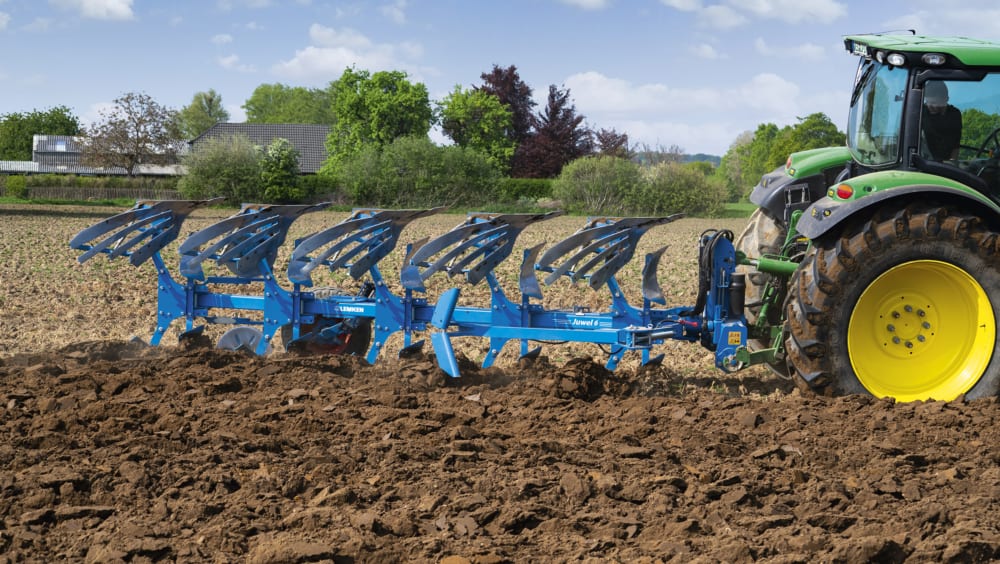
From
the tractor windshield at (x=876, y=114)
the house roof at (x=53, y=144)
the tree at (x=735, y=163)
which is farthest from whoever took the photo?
the tree at (x=735, y=163)

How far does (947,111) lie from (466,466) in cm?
352

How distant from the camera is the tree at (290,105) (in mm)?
82438

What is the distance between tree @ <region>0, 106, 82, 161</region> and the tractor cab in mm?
Answer: 82540

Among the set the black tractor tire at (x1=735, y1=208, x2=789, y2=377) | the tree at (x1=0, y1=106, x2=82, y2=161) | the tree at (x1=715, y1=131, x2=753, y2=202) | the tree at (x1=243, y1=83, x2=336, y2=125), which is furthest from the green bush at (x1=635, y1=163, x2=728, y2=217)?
the tree at (x1=0, y1=106, x2=82, y2=161)

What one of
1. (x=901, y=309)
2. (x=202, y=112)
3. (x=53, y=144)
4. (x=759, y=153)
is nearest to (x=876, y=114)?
(x=901, y=309)

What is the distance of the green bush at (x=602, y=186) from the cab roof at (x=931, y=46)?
97.8ft

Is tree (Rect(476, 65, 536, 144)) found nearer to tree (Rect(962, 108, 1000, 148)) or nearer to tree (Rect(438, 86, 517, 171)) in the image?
tree (Rect(438, 86, 517, 171))

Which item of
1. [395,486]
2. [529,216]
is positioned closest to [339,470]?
[395,486]

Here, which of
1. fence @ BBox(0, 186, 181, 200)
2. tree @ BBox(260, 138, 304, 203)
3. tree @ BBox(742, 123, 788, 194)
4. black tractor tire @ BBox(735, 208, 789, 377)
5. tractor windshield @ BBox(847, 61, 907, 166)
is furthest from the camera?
tree @ BBox(742, 123, 788, 194)

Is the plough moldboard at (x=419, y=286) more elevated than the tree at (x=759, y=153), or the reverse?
the tree at (x=759, y=153)

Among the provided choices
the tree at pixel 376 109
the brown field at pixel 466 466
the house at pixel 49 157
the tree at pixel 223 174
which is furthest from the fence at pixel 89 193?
the brown field at pixel 466 466

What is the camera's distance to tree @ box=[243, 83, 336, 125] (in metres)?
82.4

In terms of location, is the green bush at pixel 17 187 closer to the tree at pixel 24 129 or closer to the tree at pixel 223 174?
the tree at pixel 223 174

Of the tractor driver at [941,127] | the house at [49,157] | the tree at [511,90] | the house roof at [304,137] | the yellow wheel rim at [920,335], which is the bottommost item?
the yellow wheel rim at [920,335]
